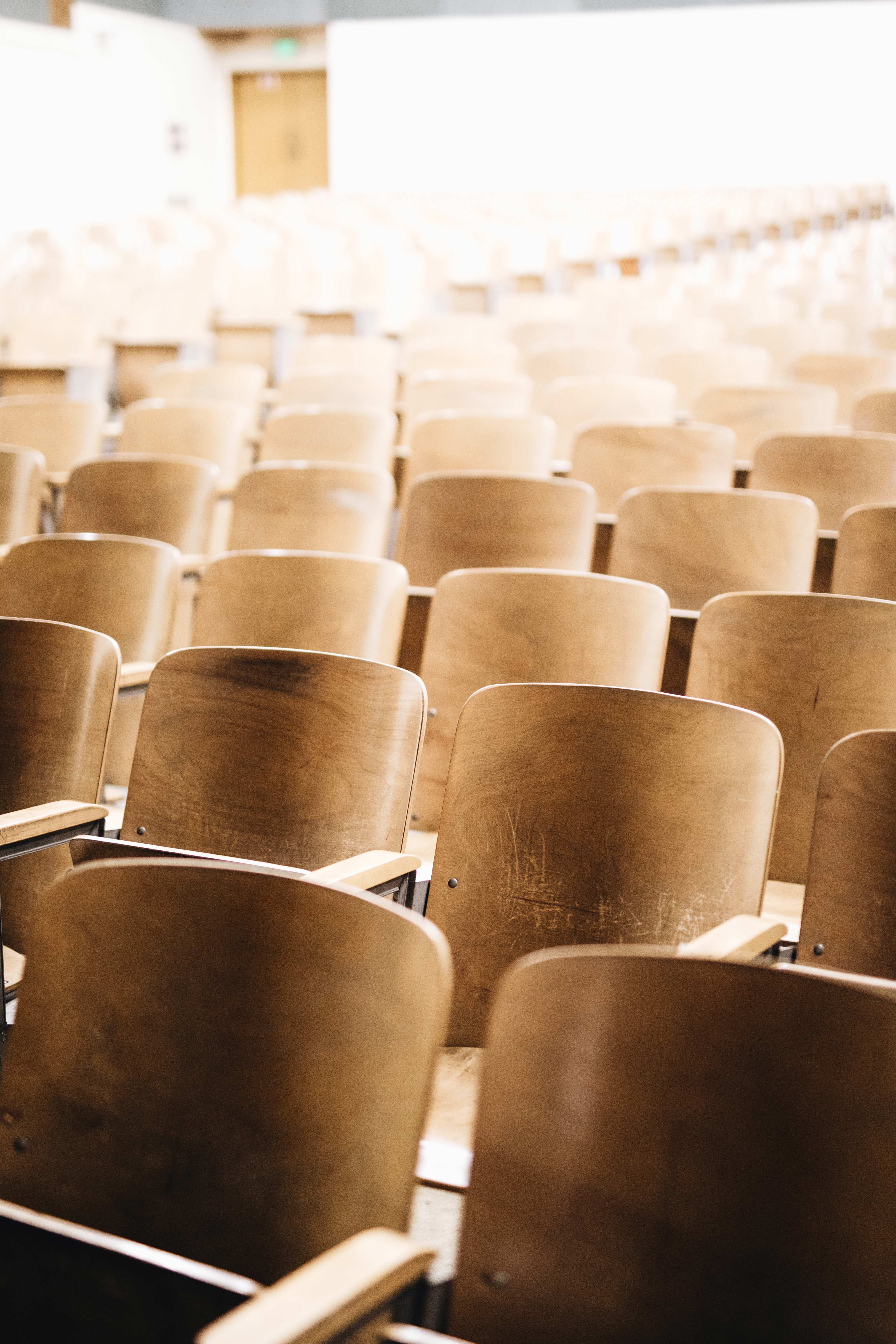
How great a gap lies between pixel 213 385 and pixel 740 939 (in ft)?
8.28

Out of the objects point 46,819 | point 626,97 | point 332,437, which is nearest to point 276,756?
point 46,819

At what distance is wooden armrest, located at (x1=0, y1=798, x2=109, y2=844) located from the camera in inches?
46.4

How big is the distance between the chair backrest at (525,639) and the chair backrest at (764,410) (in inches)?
54.1

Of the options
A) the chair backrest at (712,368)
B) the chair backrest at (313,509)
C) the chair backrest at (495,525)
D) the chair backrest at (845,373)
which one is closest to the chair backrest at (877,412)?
the chair backrest at (845,373)

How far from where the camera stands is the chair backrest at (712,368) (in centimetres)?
329

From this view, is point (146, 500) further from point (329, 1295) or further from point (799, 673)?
point (329, 1295)

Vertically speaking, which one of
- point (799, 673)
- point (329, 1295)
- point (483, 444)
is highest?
point (483, 444)

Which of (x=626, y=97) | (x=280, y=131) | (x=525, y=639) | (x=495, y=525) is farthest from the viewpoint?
(x=280, y=131)

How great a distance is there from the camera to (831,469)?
2.29 m

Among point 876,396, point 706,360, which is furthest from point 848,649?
point 706,360

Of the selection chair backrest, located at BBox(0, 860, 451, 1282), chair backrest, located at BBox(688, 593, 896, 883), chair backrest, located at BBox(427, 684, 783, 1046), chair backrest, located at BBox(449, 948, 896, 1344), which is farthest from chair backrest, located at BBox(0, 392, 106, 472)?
chair backrest, located at BBox(449, 948, 896, 1344)

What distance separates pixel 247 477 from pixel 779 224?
22.9 feet

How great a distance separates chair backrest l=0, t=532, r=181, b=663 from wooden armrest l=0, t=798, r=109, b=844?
1.63 feet

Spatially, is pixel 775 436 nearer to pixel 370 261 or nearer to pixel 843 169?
pixel 370 261
